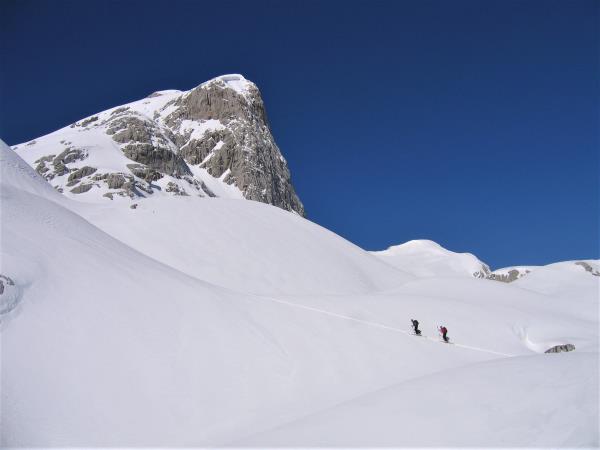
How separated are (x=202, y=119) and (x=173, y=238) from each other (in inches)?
5086

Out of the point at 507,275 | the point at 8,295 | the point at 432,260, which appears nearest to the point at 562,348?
the point at 8,295

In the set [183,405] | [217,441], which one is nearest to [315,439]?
[217,441]

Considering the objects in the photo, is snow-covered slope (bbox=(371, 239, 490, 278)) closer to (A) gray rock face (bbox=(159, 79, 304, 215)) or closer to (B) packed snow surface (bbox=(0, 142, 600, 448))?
(A) gray rock face (bbox=(159, 79, 304, 215))

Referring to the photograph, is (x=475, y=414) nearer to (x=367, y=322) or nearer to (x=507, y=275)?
(x=367, y=322)

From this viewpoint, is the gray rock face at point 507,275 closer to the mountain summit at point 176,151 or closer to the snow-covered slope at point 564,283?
the snow-covered slope at point 564,283

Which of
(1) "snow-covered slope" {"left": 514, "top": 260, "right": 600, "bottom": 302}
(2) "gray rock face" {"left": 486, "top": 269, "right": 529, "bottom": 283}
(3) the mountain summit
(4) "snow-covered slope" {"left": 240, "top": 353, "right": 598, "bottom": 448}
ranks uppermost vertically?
(3) the mountain summit

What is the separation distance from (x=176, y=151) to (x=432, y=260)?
215ft

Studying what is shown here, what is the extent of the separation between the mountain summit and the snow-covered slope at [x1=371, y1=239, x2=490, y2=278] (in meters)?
41.5

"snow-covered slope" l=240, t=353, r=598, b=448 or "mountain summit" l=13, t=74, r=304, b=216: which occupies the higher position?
"mountain summit" l=13, t=74, r=304, b=216

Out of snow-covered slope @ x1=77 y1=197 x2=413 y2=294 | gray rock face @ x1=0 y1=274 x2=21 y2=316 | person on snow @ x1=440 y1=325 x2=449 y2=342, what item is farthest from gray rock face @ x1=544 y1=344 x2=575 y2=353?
gray rock face @ x1=0 y1=274 x2=21 y2=316

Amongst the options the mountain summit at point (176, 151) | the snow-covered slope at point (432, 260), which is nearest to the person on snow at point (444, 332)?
the snow-covered slope at point (432, 260)

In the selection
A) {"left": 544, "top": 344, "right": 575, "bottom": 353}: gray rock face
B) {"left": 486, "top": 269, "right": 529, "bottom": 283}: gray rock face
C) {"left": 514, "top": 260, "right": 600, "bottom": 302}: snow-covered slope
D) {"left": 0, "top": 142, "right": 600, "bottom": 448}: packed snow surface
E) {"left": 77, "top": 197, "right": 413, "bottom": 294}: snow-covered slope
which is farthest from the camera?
{"left": 486, "top": 269, "right": 529, "bottom": 283}: gray rock face

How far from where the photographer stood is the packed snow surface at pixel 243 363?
7.30 metres

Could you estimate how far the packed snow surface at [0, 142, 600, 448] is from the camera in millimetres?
7305
